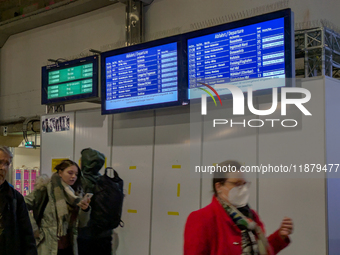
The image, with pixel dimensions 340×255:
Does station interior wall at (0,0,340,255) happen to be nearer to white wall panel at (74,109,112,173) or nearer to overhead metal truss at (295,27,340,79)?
Answer: white wall panel at (74,109,112,173)

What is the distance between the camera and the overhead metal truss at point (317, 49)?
4332mm

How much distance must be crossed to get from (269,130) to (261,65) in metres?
0.68

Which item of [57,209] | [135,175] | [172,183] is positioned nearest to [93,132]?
[135,175]

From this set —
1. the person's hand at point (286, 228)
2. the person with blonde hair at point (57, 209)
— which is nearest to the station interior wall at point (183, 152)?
the person with blonde hair at point (57, 209)

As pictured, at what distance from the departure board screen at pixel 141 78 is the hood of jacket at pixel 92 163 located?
62 centimetres

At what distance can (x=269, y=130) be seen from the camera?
4.25 m

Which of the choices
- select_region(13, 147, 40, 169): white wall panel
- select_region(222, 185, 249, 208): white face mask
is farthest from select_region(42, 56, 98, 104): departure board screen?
select_region(13, 147, 40, 169): white wall panel

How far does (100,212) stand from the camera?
5.07 meters

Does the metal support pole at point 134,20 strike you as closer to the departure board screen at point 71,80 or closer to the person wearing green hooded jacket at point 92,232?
the departure board screen at point 71,80

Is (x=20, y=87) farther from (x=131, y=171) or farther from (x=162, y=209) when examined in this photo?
(x=162, y=209)

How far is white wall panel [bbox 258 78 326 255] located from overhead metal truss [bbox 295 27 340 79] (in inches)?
18.5

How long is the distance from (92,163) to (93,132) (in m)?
0.64

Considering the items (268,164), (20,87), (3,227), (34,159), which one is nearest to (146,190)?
(268,164)

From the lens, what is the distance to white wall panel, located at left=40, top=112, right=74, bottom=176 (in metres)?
6.25
